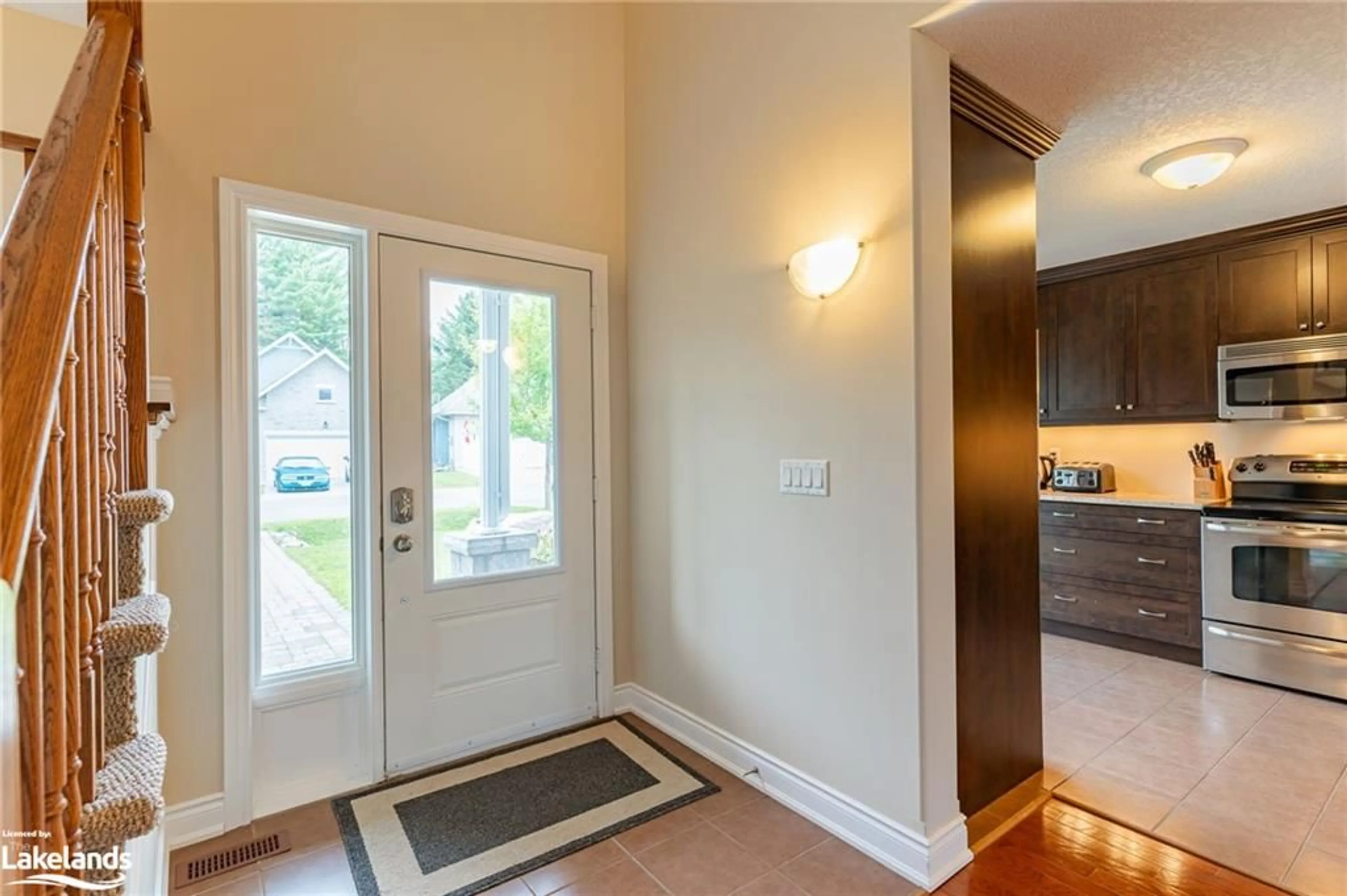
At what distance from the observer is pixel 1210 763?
253cm

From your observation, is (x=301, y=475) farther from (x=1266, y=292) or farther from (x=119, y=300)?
(x=1266, y=292)

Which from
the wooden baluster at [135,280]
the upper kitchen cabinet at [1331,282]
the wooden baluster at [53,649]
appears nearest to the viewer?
the wooden baluster at [53,649]

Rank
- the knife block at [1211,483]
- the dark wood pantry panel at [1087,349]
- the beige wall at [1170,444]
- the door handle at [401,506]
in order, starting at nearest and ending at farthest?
the door handle at [401,506]
the beige wall at [1170,444]
the knife block at [1211,483]
the dark wood pantry panel at [1087,349]

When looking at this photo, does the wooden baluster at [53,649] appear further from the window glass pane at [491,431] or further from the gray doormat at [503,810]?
the window glass pane at [491,431]

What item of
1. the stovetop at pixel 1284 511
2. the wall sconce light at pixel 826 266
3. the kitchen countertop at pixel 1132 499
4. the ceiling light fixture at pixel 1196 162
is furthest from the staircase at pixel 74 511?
the stovetop at pixel 1284 511

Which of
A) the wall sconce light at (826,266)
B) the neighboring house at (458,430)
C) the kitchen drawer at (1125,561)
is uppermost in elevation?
the wall sconce light at (826,266)

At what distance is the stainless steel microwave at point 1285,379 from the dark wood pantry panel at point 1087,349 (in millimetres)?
547

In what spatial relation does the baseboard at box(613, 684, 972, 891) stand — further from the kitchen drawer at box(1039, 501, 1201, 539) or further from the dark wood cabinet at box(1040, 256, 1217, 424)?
the dark wood cabinet at box(1040, 256, 1217, 424)

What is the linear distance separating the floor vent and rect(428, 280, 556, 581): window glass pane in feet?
3.26

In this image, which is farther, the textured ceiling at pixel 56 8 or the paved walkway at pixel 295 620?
the paved walkway at pixel 295 620

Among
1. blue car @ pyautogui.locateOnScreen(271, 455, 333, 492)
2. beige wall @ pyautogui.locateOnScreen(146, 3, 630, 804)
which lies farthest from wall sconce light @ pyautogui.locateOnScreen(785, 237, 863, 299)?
blue car @ pyautogui.locateOnScreen(271, 455, 333, 492)

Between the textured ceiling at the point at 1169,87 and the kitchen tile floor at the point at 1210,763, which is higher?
the textured ceiling at the point at 1169,87

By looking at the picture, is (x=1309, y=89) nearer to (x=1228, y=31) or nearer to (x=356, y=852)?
(x=1228, y=31)

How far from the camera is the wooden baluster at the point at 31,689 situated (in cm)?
67
